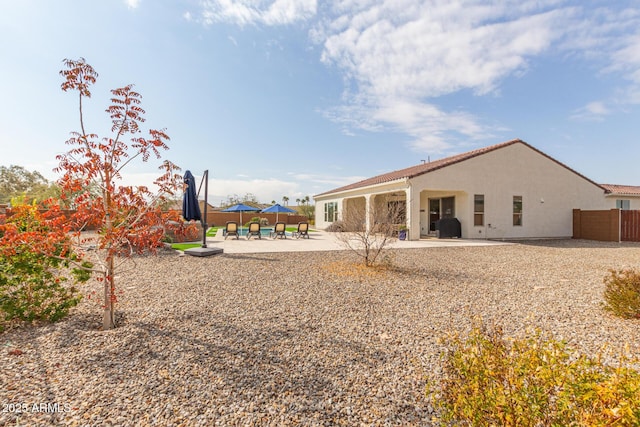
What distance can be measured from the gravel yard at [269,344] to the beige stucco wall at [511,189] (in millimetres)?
10127

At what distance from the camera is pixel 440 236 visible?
17375 millimetres

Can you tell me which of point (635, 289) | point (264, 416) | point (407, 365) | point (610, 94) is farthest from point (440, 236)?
point (264, 416)

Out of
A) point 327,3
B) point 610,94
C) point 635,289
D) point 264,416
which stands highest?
point 327,3

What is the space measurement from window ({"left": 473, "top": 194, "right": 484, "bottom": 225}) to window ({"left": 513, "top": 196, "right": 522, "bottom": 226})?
7.77 ft

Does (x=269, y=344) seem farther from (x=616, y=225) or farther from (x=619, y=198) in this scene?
(x=619, y=198)

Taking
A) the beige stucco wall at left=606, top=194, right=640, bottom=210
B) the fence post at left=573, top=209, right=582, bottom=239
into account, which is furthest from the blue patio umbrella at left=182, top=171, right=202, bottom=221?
the beige stucco wall at left=606, top=194, right=640, bottom=210

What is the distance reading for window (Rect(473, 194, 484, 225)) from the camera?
55.7ft

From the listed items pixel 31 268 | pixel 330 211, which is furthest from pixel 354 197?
pixel 31 268

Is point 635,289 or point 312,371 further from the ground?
point 635,289

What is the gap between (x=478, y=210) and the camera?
55.9 feet

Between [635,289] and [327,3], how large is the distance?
10786mm

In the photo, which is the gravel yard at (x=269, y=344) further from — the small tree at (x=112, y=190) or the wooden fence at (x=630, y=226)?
the wooden fence at (x=630, y=226)

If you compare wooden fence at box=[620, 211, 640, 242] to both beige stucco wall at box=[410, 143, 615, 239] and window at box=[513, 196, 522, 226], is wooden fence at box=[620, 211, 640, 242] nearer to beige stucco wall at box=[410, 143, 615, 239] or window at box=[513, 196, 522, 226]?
beige stucco wall at box=[410, 143, 615, 239]

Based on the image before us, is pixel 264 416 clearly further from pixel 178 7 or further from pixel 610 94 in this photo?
pixel 610 94
